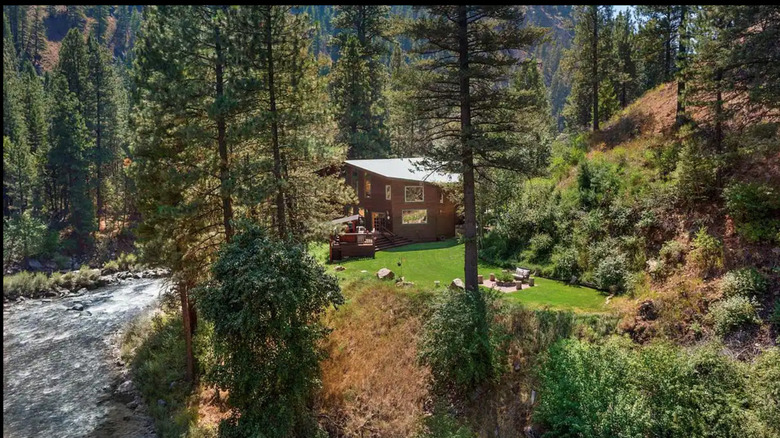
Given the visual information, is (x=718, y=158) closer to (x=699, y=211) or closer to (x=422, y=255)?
(x=699, y=211)

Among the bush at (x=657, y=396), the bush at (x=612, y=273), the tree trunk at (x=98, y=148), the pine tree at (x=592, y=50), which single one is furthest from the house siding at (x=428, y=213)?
the tree trunk at (x=98, y=148)

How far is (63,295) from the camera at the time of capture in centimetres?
2555

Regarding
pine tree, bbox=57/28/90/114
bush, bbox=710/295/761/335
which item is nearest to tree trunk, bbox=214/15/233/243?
bush, bbox=710/295/761/335

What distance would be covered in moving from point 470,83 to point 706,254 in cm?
833

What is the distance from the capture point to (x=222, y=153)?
13.9m

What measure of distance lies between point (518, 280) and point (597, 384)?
7010 mm

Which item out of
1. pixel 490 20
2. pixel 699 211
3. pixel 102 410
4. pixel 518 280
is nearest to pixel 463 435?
pixel 518 280

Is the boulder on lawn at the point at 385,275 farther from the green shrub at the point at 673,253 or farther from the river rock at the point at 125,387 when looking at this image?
the river rock at the point at 125,387

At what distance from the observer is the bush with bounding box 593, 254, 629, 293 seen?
1387 cm

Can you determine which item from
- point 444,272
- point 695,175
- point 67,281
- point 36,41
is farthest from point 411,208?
point 36,41

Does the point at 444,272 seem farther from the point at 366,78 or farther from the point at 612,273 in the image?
the point at 366,78

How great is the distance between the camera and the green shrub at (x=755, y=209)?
1143 cm

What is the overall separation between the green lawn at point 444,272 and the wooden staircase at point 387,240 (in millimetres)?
706

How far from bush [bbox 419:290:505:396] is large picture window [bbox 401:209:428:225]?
14544mm
